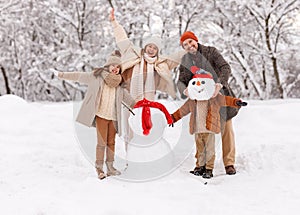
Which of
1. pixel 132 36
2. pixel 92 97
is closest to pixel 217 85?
pixel 92 97

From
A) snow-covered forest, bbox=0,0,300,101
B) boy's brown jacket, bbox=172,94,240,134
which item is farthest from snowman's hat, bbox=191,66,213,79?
snow-covered forest, bbox=0,0,300,101

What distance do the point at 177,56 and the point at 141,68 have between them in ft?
1.61

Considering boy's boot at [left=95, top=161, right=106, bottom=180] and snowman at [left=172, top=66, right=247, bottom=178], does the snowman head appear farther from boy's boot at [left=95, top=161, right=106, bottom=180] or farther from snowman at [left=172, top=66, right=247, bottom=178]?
boy's boot at [left=95, top=161, right=106, bottom=180]

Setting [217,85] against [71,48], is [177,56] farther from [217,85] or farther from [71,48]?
[71,48]

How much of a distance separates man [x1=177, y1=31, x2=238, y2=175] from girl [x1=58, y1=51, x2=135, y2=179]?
0.73 m

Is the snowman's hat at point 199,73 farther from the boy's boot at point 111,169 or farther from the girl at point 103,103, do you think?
the boy's boot at point 111,169

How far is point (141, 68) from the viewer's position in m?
4.43

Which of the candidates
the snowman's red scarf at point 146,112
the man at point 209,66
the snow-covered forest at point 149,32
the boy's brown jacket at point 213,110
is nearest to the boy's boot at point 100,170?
the snowman's red scarf at point 146,112

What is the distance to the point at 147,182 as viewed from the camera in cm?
397

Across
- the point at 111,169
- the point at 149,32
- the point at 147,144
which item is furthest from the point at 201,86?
the point at 149,32

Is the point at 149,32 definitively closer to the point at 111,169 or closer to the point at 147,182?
the point at 111,169

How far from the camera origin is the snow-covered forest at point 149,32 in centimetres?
1110

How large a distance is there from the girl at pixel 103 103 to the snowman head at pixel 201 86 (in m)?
0.69

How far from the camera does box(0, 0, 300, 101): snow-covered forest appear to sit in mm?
11102
